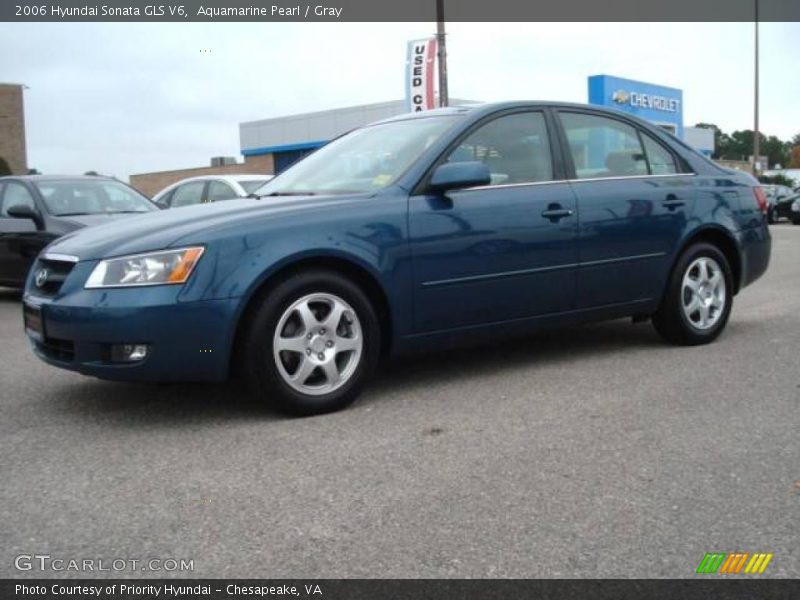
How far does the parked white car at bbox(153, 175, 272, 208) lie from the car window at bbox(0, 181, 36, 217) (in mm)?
2291

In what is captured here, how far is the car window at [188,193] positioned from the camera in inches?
483

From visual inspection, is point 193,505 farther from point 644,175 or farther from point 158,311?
point 644,175

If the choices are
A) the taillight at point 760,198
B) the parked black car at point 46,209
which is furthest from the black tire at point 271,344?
the parked black car at point 46,209

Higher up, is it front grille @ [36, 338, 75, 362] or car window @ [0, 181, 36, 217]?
car window @ [0, 181, 36, 217]

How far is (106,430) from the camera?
394cm

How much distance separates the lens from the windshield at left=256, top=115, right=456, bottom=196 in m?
4.64

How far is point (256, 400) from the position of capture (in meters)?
4.43

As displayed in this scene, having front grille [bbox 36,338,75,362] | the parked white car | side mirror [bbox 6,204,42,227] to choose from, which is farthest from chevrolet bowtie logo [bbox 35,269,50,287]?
the parked white car

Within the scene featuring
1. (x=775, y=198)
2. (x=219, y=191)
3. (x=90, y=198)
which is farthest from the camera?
(x=775, y=198)

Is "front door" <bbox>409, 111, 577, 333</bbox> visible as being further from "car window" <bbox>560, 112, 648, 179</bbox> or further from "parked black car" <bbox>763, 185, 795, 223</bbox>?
"parked black car" <bbox>763, 185, 795, 223</bbox>

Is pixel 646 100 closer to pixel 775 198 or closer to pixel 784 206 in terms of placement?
pixel 775 198

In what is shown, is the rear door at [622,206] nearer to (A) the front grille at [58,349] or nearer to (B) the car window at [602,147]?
(B) the car window at [602,147]

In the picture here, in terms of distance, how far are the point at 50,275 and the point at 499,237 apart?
2354mm

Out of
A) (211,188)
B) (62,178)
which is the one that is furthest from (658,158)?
(211,188)
